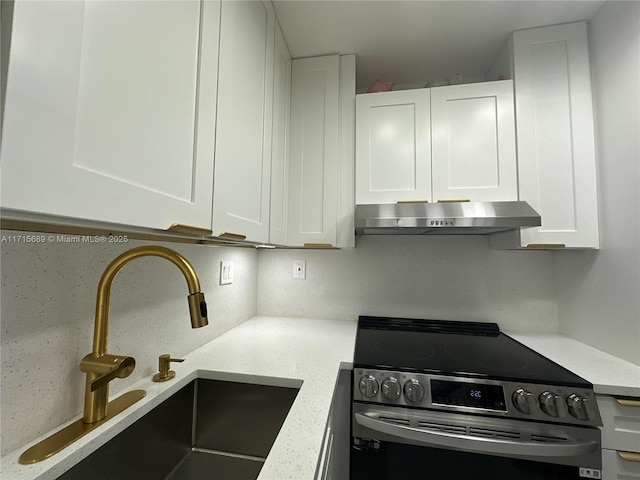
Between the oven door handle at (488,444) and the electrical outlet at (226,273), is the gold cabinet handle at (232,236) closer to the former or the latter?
the electrical outlet at (226,273)

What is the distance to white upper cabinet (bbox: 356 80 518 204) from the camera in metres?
1.34

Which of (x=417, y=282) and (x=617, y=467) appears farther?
(x=417, y=282)

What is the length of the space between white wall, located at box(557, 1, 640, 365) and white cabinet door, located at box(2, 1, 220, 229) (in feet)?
5.35

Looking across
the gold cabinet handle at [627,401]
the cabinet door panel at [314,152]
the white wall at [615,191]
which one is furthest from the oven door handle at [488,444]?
the cabinet door panel at [314,152]

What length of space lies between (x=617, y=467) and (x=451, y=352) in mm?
577

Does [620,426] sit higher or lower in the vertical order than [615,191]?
lower

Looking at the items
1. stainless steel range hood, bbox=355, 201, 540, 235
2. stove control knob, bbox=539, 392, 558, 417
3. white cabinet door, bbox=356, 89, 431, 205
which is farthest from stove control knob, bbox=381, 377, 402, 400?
white cabinet door, bbox=356, 89, 431, 205

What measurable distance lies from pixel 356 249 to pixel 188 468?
1.28m

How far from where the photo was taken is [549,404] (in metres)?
0.91

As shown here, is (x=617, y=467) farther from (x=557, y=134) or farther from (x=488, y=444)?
(x=557, y=134)

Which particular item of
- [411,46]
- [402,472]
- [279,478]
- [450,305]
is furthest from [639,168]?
[279,478]

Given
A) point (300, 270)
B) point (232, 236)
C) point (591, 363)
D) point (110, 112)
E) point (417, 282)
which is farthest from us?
point (300, 270)

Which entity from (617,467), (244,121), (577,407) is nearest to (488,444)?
(577,407)

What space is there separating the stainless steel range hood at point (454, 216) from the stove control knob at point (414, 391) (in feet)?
2.10
